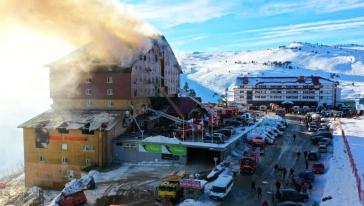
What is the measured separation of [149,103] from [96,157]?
47.8ft

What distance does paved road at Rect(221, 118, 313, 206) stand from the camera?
34.2 meters

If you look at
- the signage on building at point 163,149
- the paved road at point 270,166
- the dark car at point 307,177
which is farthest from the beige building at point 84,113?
the dark car at point 307,177

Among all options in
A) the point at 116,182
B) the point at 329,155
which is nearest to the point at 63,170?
the point at 116,182

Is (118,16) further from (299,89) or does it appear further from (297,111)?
(299,89)

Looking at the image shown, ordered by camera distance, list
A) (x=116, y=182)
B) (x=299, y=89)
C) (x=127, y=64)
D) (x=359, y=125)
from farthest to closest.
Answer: (x=299, y=89) < (x=359, y=125) < (x=127, y=64) < (x=116, y=182)

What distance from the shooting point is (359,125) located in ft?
241

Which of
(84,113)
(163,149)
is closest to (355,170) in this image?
(163,149)

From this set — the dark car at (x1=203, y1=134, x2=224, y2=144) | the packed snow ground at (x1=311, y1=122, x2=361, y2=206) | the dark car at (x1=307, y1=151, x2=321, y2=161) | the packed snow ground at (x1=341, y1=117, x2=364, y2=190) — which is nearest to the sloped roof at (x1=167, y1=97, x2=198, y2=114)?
the dark car at (x1=203, y1=134, x2=224, y2=144)

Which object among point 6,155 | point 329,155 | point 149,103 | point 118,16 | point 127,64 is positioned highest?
point 118,16

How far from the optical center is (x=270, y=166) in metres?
44.2

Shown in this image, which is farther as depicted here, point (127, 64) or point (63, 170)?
point (127, 64)

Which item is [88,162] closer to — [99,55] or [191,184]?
[99,55]

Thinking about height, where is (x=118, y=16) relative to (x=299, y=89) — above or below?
above

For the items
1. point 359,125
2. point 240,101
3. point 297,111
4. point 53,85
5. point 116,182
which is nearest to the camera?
point 116,182
